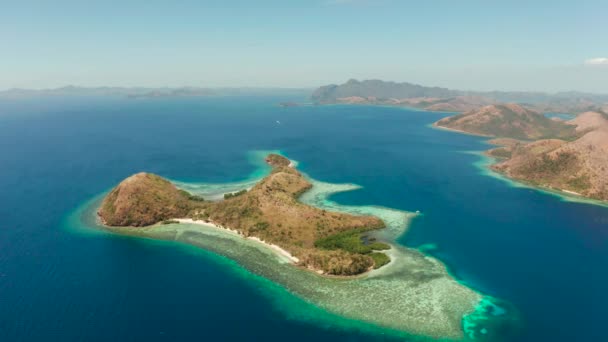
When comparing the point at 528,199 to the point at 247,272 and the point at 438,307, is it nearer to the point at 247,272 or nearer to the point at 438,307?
the point at 438,307

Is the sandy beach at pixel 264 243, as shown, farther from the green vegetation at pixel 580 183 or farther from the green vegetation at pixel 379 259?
the green vegetation at pixel 580 183

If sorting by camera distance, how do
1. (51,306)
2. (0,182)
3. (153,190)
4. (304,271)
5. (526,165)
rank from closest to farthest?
1. (51,306)
2. (304,271)
3. (153,190)
4. (0,182)
5. (526,165)

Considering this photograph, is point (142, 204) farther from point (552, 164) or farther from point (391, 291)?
point (552, 164)

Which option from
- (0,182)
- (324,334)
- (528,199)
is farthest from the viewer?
(0,182)

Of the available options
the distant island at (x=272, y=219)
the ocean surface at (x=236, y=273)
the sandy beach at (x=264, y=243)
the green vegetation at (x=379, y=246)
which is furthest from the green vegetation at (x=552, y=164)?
the sandy beach at (x=264, y=243)

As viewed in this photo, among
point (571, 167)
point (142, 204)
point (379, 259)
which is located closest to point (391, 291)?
point (379, 259)

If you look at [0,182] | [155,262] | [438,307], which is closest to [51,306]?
[155,262]

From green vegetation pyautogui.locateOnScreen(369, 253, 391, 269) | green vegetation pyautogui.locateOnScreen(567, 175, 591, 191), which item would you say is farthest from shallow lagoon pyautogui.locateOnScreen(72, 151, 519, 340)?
green vegetation pyautogui.locateOnScreen(567, 175, 591, 191)

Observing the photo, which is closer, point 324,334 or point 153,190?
point 324,334

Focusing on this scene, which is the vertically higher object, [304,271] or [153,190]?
[153,190]
